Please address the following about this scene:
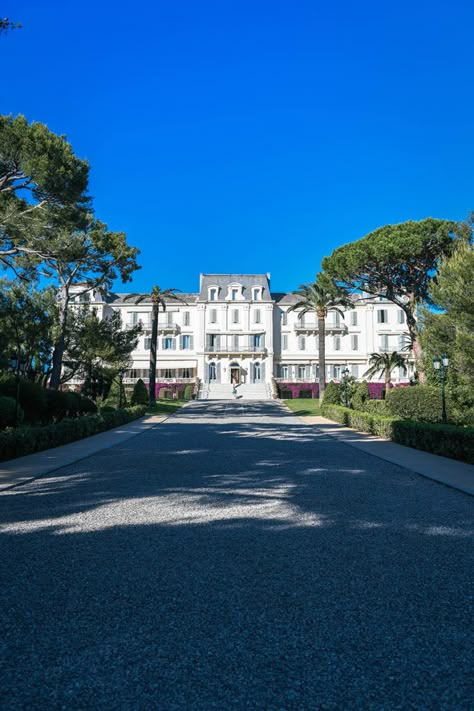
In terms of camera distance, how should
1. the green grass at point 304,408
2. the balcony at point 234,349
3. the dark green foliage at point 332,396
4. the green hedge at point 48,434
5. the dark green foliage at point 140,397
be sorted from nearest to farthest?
1. the green hedge at point 48,434
2. the green grass at point 304,408
3. the dark green foliage at point 332,396
4. the dark green foliage at point 140,397
5. the balcony at point 234,349

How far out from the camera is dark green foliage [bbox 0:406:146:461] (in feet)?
38.5

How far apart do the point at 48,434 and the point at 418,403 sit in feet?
50.6

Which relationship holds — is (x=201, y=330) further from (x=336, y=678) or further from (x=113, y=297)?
(x=336, y=678)

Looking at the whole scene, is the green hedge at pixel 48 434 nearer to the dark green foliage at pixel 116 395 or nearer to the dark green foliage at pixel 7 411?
the dark green foliage at pixel 7 411

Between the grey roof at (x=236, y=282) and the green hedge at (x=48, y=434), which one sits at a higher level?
the grey roof at (x=236, y=282)

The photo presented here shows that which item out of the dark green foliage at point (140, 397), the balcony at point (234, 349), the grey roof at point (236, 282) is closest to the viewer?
the dark green foliage at point (140, 397)

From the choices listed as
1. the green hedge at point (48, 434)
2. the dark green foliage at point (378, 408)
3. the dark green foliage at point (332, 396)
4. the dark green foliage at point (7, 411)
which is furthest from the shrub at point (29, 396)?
the dark green foliage at point (332, 396)

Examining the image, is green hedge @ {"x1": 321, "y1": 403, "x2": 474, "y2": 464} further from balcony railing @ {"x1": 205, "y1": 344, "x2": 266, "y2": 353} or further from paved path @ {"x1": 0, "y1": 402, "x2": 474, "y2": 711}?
balcony railing @ {"x1": 205, "y1": 344, "x2": 266, "y2": 353}

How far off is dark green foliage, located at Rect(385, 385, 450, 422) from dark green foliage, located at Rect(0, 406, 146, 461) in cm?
1254

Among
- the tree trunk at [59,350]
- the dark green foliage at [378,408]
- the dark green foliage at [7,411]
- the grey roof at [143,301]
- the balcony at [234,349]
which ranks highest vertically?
the grey roof at [143,301]

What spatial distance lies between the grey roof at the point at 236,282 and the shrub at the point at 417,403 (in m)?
35.9

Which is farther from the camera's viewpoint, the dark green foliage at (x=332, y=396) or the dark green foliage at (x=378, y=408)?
the dark green foliage at (x=332, y=396)

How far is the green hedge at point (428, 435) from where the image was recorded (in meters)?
11.8

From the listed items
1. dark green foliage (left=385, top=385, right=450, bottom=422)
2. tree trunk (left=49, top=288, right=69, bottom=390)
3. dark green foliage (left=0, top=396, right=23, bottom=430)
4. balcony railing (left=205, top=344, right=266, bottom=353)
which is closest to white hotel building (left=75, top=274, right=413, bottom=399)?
balcony railing (left=205, top=344, right=266, bottom=353)
